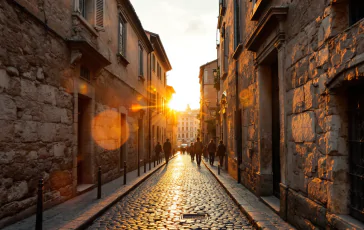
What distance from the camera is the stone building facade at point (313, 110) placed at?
3852 millimetres

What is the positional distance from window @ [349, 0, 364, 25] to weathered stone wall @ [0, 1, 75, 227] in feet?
16.8

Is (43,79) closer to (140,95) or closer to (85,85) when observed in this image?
(85,85)

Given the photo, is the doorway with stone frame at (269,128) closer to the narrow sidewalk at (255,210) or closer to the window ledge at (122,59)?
the narrow sidewalk at (255,210)

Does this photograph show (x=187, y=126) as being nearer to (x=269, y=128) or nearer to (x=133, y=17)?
(x=133, y=17)

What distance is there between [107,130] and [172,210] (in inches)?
203

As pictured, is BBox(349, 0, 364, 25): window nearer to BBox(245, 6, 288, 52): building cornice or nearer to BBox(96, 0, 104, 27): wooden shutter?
BBox(245, 6, 288, 52): building cornice

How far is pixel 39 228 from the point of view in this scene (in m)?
4.76

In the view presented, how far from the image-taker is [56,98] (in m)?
7.44

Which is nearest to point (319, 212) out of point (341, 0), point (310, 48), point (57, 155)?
point (310, 48)

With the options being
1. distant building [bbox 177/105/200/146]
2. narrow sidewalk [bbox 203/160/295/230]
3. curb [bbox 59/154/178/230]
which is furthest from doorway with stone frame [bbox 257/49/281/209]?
distant building [bbox 177/105/200/146]

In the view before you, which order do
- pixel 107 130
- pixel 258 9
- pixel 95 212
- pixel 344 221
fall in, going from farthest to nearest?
pixel 107 130 < pixel 258 9 < pixel 95 212 < pixel 344 221

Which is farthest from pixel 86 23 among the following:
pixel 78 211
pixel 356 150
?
pixel 356 150

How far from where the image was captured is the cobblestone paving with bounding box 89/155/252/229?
5.93 m

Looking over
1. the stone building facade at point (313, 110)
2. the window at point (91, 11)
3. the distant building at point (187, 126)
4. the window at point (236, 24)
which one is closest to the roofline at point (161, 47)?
the window at point (236, 24)
